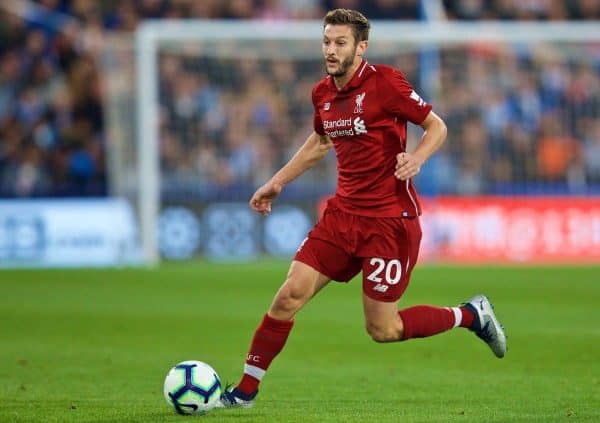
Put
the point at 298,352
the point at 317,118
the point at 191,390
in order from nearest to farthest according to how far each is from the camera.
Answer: the point at 191,390
the point at 317,118
the point at 298,352

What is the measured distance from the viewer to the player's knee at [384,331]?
802cm

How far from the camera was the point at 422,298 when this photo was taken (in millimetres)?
15508

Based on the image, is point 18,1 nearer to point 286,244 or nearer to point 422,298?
point 286,244

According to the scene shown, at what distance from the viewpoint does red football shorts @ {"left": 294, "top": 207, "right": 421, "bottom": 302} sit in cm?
795

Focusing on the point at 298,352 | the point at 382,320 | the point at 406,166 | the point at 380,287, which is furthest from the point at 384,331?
the point at 298,352

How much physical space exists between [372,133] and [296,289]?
3.49 feet

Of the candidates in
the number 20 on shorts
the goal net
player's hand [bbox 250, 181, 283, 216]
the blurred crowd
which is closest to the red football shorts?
the number 20 on shorts

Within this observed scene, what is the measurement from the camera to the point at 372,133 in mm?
7957

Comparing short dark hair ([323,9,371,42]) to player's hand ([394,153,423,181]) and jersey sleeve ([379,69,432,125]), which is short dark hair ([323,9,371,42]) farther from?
player's hand ([394,153,423,181])

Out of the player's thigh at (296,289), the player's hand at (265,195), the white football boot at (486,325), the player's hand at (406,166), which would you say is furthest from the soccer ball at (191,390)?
the white football boot at (486,325)

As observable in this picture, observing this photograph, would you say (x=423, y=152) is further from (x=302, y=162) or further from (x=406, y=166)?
(x=302, y=162)

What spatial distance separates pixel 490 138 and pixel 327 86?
15.4 m

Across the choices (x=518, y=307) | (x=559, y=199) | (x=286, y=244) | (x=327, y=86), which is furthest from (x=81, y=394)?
(x=559, y=199)

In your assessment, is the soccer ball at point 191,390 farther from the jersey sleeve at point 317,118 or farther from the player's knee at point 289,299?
the jersey sleeve at point 317,118
